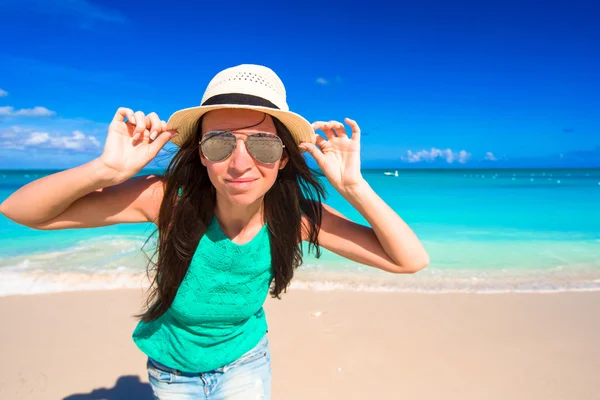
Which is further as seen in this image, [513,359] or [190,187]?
[513,359]

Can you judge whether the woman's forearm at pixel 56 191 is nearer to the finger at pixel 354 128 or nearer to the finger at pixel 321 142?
the finger at pixel 321 142

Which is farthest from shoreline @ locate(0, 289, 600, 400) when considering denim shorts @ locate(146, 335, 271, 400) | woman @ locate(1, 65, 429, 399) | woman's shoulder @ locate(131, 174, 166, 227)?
woman's shoulder @ locate(131, 174, 166, 227)

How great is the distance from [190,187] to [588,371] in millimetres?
4548

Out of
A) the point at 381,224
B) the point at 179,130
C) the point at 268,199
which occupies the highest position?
the point at 179,130

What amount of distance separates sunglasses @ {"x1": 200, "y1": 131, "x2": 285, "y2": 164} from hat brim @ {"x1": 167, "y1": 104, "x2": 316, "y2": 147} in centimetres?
13

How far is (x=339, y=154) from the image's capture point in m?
2.30

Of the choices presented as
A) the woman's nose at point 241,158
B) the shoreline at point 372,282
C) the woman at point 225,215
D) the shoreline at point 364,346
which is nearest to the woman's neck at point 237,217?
the woman at point 225,215

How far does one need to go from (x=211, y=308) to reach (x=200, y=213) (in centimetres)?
53

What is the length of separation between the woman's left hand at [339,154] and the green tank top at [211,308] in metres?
0.53

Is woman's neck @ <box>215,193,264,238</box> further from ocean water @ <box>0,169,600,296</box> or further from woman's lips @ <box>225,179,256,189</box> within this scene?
ocean water @ <box>0,169,600,296</box>

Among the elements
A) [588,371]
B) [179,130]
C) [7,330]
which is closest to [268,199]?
[179,130]

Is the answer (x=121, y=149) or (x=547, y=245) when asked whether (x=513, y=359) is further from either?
(x=547, y=245)

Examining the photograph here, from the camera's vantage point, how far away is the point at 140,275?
7188 millimetres

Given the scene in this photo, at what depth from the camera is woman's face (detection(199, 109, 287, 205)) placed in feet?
6.48
